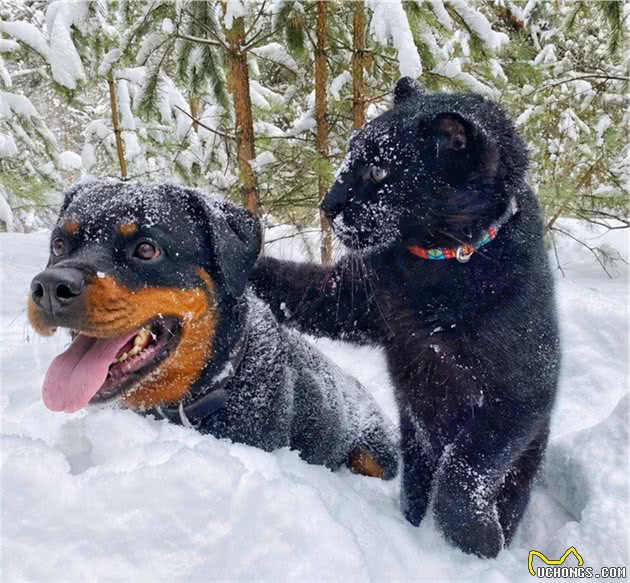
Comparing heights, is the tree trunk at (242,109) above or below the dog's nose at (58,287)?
below

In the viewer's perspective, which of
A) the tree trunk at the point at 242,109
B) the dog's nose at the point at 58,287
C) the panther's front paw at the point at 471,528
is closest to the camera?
the dog's nose at the point at 58,287

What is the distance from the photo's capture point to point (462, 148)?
200 cm

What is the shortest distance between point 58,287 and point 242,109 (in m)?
3.66

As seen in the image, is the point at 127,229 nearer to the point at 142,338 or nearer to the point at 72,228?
the point at 72,228

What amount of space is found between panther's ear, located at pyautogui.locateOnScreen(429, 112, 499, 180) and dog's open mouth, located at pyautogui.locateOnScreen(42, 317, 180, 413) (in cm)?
126

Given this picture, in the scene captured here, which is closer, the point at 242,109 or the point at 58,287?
the point at 58,287

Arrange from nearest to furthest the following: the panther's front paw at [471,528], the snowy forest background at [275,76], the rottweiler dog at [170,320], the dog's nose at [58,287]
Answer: the dog's nose at [58,287] → the rottweiler dog at [170,320] → the panther's front paw at [471,528] → the snowy forest background at [275,76]

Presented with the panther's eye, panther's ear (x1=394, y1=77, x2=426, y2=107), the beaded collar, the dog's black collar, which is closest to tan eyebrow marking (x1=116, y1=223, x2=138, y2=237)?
the dog's black collar

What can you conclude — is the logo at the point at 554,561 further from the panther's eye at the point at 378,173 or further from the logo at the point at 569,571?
the panther's eye at the point at 378,173

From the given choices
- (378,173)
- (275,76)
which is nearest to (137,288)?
(378,173)

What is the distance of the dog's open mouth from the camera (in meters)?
1.98

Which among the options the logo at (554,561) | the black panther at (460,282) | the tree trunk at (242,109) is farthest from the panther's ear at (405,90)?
the tree trunk at (242,109)

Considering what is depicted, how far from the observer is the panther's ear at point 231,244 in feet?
7.35

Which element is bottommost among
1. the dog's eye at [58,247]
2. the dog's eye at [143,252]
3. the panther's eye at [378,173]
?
the dog's eye at [58,247]
